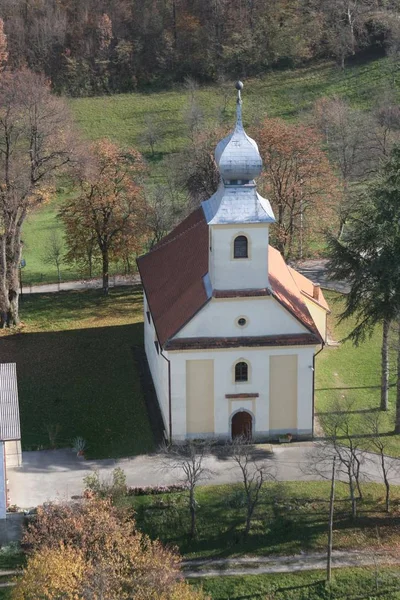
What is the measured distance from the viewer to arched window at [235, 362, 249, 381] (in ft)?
120

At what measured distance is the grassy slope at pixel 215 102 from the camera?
77.4 meters

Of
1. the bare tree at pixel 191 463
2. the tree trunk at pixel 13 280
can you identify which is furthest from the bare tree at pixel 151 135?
the bare tree at pixel 191 463

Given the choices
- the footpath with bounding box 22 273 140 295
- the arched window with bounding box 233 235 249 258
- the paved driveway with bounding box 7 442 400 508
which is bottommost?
the paved driveway with bounding box 7 442 400 508

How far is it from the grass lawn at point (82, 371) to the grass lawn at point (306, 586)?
333 inches

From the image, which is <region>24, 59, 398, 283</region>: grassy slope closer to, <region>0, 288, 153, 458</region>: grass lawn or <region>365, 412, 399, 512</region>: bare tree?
<region>0, 288, 153, 458</region>: grass lawn

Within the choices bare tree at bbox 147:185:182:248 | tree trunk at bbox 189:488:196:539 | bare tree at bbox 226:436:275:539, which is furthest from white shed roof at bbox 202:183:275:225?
bare tree at bbox 147:185:182:248

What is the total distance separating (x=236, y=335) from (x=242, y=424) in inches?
148

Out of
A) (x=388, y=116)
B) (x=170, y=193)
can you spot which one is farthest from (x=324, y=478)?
(x=388, y=116)

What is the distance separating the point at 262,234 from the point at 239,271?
1.65 metres

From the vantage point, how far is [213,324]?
3606 cm

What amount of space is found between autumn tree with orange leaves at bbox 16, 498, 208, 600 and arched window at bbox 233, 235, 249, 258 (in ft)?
35.3

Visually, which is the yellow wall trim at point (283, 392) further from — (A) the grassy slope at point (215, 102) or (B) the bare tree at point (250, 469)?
(A) the grassy slope at point (215, 102)

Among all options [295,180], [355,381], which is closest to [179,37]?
[295,180]

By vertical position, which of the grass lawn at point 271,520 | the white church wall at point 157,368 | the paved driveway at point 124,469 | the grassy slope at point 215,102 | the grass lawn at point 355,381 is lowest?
the grass lawn at point 271,520
